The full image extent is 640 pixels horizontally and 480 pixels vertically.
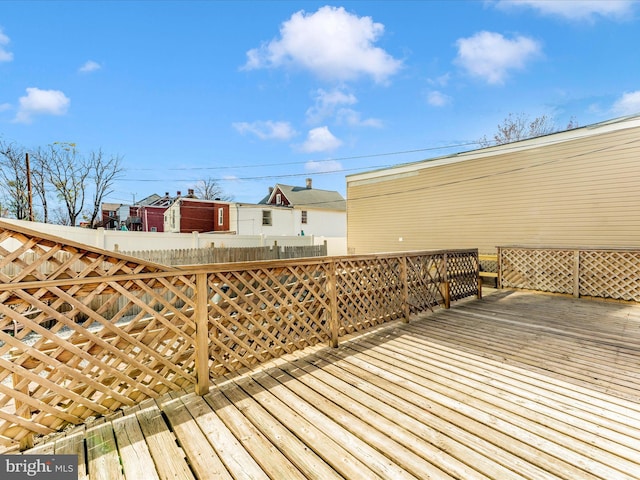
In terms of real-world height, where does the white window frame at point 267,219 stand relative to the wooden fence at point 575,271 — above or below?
above

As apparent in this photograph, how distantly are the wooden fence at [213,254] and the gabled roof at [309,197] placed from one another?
498 inches

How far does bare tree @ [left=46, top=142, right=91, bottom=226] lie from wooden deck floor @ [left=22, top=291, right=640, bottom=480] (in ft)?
84.7

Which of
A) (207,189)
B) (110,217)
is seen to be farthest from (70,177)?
(207,189)

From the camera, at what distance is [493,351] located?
3.36 meters

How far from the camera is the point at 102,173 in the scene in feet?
75.8

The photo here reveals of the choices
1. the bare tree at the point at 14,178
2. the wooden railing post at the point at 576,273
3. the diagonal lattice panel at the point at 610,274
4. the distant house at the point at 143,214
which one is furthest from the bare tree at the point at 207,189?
the diagonal lattice panel at the point at 610,274

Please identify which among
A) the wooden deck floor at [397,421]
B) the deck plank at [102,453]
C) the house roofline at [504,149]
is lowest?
the wooden deck floor at [397,421]

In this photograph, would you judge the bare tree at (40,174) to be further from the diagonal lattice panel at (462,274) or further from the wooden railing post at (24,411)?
the diagonal lattice panel at (462,274)

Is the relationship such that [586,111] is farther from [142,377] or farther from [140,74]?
[140,74]

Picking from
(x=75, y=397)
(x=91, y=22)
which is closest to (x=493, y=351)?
(x=75, y=397)

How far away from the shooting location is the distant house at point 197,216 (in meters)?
22.4

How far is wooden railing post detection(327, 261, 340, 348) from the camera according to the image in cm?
346

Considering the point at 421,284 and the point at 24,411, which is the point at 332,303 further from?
the point at 24,411

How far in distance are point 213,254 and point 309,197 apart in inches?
649
